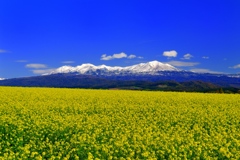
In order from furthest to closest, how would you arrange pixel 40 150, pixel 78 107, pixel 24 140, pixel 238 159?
pixel 78 107
pixel 24 140
pixel 40 150
pixel 238 159

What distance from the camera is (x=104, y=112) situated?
65.0 feet

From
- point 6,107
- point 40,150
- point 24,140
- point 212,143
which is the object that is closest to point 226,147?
point 212,143

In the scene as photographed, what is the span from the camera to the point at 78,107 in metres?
21.4

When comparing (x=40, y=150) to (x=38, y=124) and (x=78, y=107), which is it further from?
(x=78, y=107)

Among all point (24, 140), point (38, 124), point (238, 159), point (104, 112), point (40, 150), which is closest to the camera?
point (238, 159)

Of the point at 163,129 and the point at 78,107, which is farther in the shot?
the point at 78,107

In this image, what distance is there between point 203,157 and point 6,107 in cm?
1432

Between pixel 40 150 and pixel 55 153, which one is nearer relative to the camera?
pixel 55 153

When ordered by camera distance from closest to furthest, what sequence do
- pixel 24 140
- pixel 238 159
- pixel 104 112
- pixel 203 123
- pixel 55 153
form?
pixel 238 159 → pixel 55 153 → pixel 24 140 → pixel 203 123 → pixel 104 112

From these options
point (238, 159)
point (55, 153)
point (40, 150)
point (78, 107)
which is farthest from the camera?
point (78, 107)

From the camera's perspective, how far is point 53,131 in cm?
1388

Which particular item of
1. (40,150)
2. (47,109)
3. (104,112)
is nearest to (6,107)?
(47,109)

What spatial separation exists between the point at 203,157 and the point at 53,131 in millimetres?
6756

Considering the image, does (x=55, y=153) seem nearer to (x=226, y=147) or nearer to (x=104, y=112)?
(x=226, y=147)
